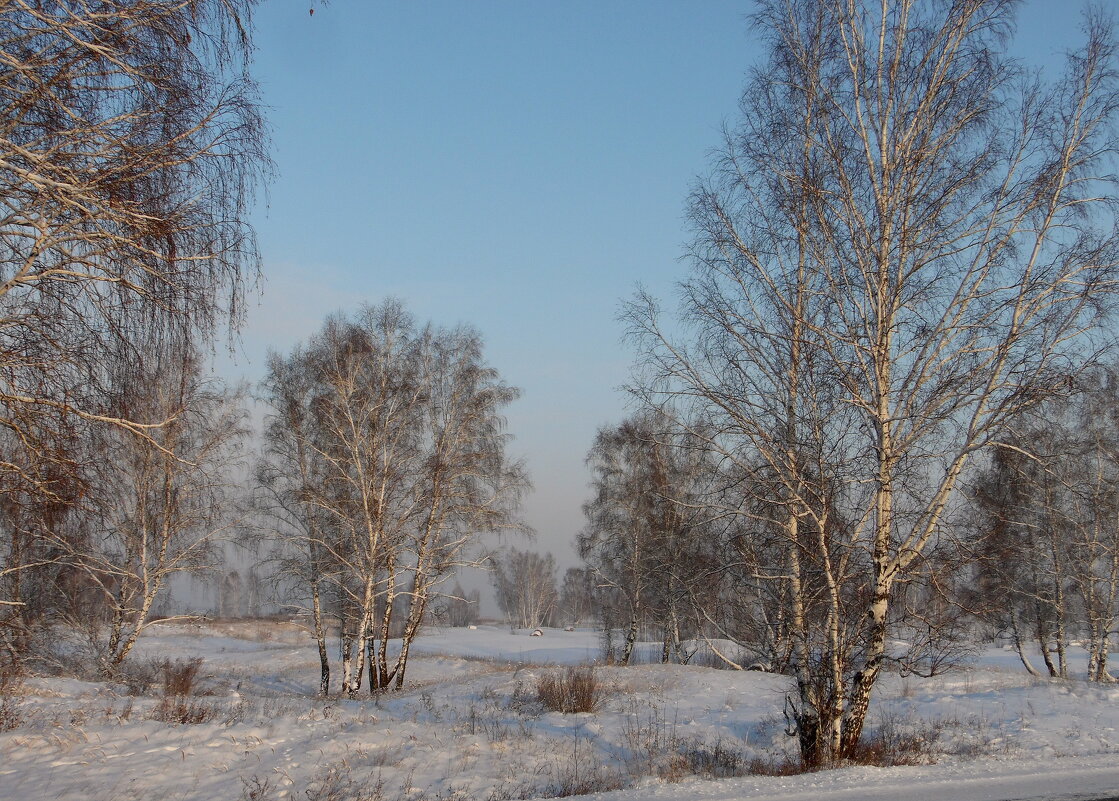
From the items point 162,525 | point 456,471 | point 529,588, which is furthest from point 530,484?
point 529,588

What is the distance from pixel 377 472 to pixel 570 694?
707 centimetres

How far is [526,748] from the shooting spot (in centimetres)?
924

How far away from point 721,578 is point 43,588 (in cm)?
1463

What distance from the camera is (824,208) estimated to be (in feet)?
29.6

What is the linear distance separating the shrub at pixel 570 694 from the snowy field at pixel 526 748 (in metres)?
0.28

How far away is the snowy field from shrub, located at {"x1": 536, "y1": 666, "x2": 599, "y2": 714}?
283mm

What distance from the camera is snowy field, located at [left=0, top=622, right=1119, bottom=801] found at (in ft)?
20.9

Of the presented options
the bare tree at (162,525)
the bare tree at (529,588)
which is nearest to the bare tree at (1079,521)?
the bare tree at (162,525)

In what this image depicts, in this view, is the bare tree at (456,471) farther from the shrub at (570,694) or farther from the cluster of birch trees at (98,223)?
the cluster of birch trees at (98,223)

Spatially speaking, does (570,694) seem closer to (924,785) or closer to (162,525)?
(924,785)

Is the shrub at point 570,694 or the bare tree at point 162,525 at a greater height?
the bare tree at point 162,525

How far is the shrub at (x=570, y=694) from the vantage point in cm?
1318

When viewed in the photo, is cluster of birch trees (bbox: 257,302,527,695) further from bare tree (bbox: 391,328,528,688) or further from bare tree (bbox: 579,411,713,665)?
bare tree (bbox: 579,411,713,665)

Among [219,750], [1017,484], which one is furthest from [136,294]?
[1017,484]
